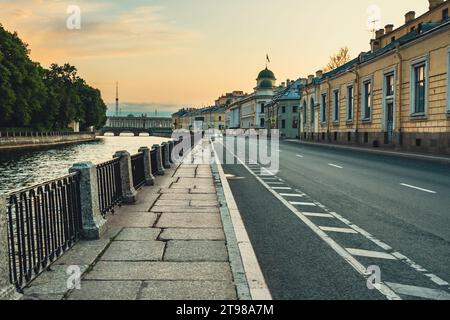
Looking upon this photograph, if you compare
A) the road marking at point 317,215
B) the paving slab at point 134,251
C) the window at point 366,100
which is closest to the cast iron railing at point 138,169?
the road marking at point 317,215

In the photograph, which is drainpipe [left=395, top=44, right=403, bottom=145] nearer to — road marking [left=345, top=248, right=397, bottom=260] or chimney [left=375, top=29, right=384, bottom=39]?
chimney [left=375, top=29, right=384, bottom=39]

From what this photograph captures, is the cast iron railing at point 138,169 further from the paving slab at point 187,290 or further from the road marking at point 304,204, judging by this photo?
the paving slab at point 187,290

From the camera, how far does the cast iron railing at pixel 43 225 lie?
197 inches

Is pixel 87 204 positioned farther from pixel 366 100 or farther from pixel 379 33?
pixel 379 33

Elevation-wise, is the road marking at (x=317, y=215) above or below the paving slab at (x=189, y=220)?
below

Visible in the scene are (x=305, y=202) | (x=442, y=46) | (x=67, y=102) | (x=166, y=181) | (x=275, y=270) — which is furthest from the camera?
(x=67, y=102)

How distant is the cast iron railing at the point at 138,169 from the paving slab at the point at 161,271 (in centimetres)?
644

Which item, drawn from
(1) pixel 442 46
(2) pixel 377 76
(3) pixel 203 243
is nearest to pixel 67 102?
(2) pixel 377 76

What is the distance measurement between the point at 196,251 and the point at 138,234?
1495 millimetres

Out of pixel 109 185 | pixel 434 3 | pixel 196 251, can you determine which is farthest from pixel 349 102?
pixel 196 251

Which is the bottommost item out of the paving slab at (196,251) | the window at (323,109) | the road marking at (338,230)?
the road marking at (338,230)
